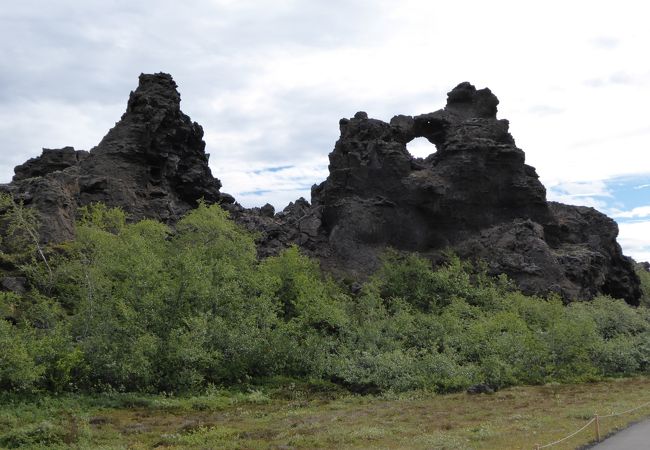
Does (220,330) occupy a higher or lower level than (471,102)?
lower

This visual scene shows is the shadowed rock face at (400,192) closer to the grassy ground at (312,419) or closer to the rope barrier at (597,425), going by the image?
Answer: the grassy ground at (312,419)

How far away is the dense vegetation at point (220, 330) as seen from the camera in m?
35.2

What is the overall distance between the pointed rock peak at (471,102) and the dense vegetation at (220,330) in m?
38.3

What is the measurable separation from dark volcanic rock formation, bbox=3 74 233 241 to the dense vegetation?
7.86m

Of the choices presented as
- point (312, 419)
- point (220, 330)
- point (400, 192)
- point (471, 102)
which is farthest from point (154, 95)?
point (312, 419)

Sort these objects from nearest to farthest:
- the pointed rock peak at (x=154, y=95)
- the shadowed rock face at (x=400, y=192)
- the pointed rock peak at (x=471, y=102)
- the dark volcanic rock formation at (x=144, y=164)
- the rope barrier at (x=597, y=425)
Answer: the rope barrier at (x=597, y=425) → the dark volcanic rock formation at (x=144, y=164) → the shadowed rock face at (x=400, y=192) → the pointed rock peak at (x=154, y=95) → the pointed rock peak at (x=471, y=102)

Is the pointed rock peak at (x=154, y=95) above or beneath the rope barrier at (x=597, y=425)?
above

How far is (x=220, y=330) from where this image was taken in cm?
4034

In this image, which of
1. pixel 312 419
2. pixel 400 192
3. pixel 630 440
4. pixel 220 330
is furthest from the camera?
pixel 400 192

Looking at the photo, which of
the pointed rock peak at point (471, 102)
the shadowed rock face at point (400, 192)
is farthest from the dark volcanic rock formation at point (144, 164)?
the pointed rock peak at point (471, 102)

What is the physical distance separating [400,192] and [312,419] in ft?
178

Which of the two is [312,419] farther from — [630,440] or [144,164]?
[144,164]

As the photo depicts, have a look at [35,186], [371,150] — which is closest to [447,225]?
[371,150]

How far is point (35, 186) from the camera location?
2231 inches
